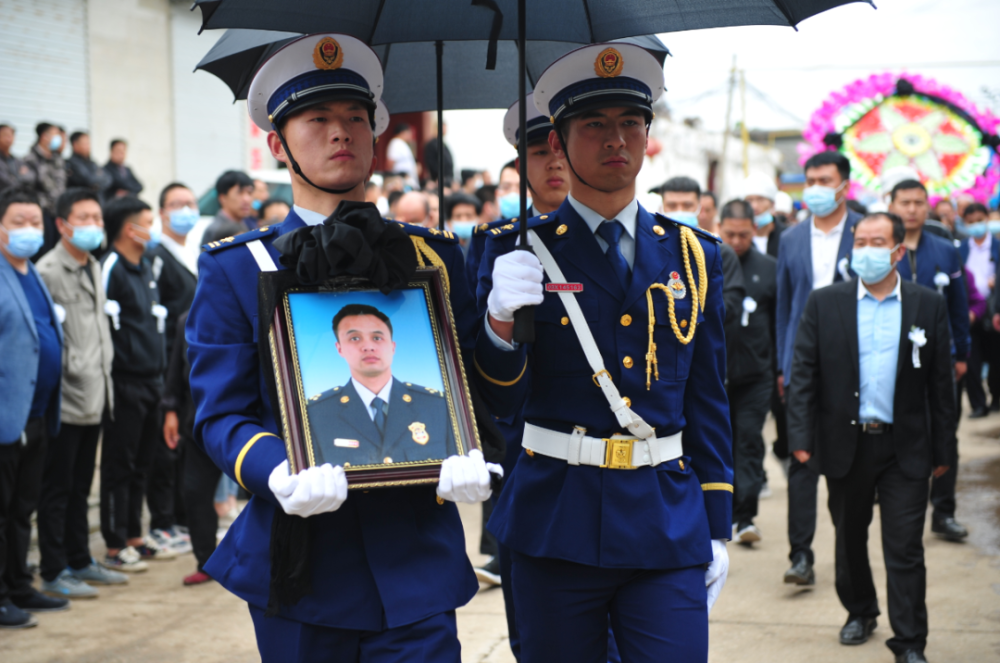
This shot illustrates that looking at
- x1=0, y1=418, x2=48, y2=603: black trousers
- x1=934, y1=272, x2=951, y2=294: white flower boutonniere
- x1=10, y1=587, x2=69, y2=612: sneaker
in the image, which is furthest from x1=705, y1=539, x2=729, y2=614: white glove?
x1=934, y1=272, x2=951, y2=294: white flower boutonniere

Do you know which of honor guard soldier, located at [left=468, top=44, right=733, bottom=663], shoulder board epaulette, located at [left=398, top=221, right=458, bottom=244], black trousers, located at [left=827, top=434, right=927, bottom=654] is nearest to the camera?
shoulder board epaulette, located at [left=398, top=221, right=458, bottom=244]

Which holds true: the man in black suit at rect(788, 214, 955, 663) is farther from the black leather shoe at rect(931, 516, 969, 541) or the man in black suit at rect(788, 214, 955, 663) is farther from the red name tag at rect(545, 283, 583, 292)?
the red name tag at rect(545, 283, 583, 292)

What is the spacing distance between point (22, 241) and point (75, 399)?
1008 millimetres

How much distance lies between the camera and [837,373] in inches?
203

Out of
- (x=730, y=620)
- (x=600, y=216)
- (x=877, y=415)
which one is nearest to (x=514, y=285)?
(x=600, y=216)

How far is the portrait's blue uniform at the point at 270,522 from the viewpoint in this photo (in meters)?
2.35

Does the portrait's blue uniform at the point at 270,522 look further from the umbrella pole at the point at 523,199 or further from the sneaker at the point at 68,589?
the sneaker at the point at 68,589

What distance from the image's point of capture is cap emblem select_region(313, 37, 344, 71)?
2529 mm

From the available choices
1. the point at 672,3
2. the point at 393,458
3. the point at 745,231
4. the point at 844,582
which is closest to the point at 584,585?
the point at 393,458

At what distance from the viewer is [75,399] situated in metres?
6.10

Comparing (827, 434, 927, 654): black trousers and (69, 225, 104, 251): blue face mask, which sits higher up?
(69, 225, 104, 251): blue face mask

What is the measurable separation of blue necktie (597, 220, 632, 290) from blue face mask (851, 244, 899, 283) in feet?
8.45

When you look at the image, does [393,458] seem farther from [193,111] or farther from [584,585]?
[193,111]

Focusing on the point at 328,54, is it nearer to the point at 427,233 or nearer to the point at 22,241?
the point at 427,233
